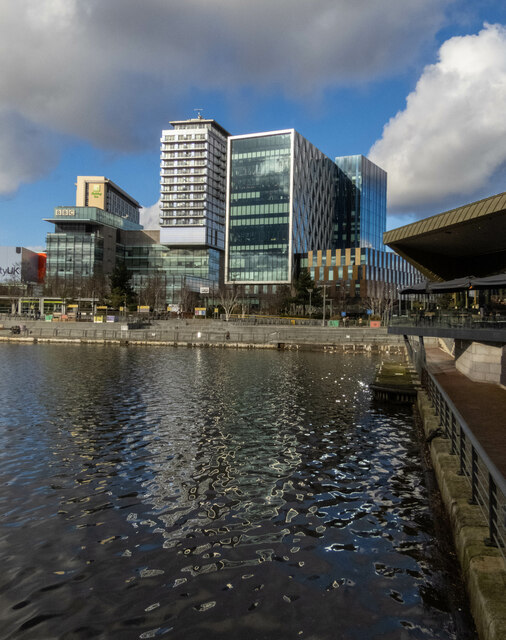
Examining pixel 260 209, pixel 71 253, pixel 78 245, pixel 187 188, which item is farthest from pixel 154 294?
pixel 187 188

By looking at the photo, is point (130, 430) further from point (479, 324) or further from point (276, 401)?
point (479, 324)

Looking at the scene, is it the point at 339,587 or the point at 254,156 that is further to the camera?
the point at 254,156

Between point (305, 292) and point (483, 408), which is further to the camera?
point (305, 292)

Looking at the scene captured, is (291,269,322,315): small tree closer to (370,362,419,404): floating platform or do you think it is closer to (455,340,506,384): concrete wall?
(370,362,419,404): floating platform

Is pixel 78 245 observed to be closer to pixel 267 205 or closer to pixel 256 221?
pixel 256 221

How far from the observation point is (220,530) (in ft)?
32.9

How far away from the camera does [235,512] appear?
11016 mm

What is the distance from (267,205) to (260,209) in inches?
100

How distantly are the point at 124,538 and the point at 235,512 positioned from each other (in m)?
2.76

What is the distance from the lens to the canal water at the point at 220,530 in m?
7.08

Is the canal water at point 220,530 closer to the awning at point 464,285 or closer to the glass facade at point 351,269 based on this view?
the awning at point 464,285

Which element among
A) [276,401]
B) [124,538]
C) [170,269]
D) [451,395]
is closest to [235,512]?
[124,538]

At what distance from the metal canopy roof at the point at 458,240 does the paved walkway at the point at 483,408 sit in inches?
376

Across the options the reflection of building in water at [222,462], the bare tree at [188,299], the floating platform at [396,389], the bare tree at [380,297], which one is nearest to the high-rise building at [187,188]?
the bare tree at [188,299]
